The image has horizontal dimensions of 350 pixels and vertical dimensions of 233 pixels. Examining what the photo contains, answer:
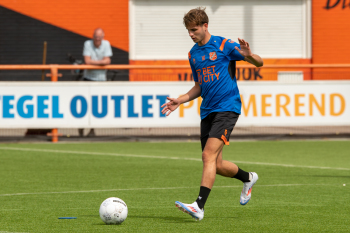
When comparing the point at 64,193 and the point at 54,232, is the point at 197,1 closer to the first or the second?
the point at 64,193

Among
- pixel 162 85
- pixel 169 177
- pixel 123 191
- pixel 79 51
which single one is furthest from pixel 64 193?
pixel 79 51

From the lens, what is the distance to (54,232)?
5.99m

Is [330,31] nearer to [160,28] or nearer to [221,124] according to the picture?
[160,28]

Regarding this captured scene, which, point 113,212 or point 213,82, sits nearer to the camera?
point 113,212

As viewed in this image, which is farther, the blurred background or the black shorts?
the blurred background

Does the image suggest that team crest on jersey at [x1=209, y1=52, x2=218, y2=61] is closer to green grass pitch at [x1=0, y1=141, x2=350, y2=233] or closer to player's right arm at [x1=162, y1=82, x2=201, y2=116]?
player's right arm at [x1=162, y1=82, x2=201, y2=116]

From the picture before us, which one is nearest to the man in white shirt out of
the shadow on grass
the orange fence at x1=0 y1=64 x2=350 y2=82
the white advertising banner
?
the orange fence at x1=0 y1=64 x2=350 y2=82

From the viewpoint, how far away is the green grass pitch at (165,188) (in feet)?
21.2

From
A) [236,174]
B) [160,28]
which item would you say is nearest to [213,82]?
[236,174]

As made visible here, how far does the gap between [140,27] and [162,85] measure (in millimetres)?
10925

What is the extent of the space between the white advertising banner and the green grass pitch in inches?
30.7

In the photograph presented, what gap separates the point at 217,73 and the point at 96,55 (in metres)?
9.70

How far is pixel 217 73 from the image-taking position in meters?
6.94

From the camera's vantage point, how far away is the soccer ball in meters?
6.35
